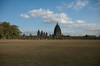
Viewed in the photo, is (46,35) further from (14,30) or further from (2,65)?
(2,65)

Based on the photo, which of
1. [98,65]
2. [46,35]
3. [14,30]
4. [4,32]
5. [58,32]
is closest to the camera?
[98,65]

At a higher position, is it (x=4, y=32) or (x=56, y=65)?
(x=4, y=32)

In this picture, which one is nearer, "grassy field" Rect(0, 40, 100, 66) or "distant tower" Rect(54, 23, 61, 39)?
"grassy field" Rect(0, 40, 100, 66)

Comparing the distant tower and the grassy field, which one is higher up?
the distant tower

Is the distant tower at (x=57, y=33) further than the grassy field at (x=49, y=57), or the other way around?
the distant tower at (x=57, y=33)

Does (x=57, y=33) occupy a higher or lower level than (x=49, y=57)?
higher

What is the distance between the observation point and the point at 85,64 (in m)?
9.04

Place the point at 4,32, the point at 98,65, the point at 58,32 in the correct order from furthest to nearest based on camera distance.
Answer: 1. the point at 58,32
2. the point at 4,32
3. the point at 98,65

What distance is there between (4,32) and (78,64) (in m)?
62.3

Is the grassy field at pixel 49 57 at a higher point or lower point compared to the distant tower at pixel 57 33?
lower

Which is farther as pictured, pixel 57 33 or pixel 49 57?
pixel 57 33

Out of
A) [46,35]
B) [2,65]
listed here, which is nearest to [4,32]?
[2,65]

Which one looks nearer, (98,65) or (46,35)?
(98,65)

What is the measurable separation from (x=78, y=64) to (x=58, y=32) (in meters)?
115
